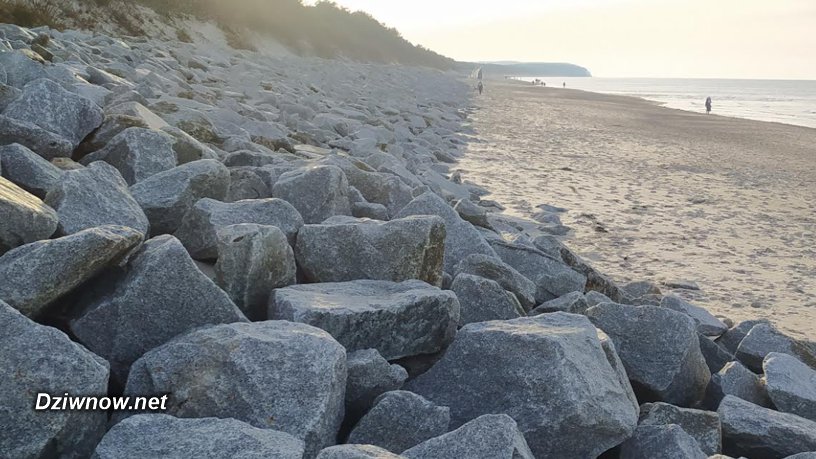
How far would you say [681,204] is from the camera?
854 cm

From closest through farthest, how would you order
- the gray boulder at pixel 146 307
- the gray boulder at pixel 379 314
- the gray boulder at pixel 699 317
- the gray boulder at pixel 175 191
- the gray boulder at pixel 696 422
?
1. the gray boulder at pixel 146 307
2. the gray boulder at pixel 379 314
3. the gray boulder at pixel 696 422
4. the gray boulder at pixel 175 191
5. the gray boulder at pixel 699 317

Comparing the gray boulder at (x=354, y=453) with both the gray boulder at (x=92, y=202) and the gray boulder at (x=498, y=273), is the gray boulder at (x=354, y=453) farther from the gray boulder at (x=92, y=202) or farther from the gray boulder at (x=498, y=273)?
the gray boulder at (x=498, y=273)

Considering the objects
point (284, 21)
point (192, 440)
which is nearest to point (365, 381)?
point (192, 440)

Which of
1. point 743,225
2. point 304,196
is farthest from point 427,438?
point 743,225

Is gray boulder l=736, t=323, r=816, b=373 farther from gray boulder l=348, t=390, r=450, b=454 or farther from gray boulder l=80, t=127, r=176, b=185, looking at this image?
gray boulder l=80, t=127, r=176, b=185

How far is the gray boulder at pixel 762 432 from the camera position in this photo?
2.34 m

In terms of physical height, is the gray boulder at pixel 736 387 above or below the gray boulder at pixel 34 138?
below

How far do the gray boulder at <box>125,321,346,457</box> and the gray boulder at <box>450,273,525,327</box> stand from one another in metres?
0.96

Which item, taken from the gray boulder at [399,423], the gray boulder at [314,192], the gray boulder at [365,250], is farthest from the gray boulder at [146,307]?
the gray boulder at [314,192]

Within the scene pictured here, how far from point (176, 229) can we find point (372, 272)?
32.5 inches

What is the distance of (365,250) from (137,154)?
1.29m

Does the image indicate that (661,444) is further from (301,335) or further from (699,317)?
(699,317)

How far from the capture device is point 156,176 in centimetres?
303

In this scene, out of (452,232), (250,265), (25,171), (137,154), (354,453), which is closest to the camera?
(354,453)
